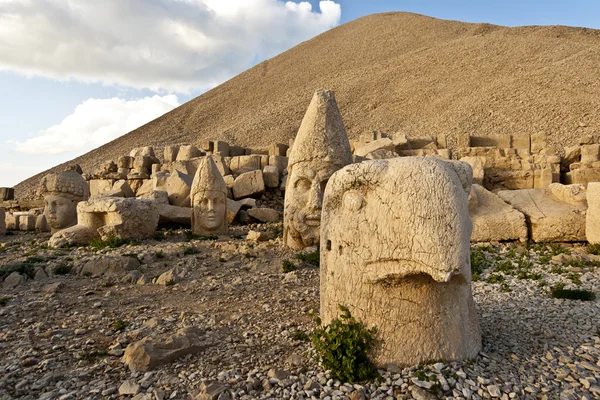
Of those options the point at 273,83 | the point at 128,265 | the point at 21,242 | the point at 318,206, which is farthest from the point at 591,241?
the point at 273,83

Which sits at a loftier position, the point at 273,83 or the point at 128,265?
the point at 273,83

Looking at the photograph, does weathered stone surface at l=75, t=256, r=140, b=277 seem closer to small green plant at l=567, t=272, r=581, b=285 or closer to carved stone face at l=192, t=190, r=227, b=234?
carved stone face at l=192, t=190, r=227, b=234

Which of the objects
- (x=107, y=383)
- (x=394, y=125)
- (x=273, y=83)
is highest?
(x=273, y=83)

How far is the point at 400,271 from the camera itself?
109 inches

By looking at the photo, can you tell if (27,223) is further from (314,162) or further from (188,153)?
(314,162)

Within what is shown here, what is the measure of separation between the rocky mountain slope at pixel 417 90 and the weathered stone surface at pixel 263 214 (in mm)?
9142

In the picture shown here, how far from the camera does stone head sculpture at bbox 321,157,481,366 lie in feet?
8.73

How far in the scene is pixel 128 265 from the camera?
6496 mm

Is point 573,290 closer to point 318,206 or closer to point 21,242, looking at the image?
point 318,206

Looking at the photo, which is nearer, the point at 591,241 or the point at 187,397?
the point at 187,397

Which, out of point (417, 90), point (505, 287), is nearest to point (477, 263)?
point (505, 287)

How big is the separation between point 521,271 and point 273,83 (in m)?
42.7

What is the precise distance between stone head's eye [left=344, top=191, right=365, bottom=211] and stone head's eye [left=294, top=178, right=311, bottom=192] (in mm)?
4256

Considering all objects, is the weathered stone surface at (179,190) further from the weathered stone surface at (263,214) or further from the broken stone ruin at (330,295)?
the broken stone ruin at (330,295)
